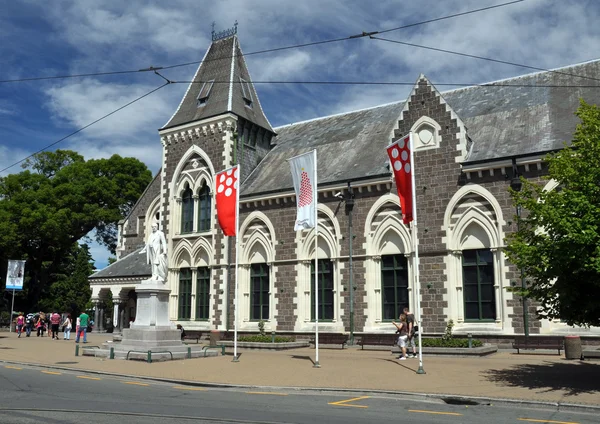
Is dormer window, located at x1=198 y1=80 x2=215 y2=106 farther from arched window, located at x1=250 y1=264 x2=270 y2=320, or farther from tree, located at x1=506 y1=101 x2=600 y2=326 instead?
tree, located at x1=506 y1=101 x2=600 y2=326

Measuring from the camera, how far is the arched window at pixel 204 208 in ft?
107

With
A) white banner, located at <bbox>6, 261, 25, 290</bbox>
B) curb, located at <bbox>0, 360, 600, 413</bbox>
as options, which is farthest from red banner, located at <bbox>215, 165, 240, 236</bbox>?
white banner, located at <bbox>6, 261, 25, 290</bbox>

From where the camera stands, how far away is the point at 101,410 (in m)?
9.69

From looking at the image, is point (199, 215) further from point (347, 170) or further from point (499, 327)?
point (499, 327)

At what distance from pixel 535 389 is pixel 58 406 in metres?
9.83

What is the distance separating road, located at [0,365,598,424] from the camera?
358 inches

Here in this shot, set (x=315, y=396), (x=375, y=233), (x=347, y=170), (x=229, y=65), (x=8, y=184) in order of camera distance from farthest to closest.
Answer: (x=8, y=184) < (x=229, y=65) < (x=347, y=170) < (x=375, y=233) < (x=315, y=396)

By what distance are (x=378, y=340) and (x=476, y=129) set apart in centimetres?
1075

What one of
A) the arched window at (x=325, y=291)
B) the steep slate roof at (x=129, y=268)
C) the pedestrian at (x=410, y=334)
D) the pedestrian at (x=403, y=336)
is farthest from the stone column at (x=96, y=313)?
the pedestrian at (x=403, y=336)

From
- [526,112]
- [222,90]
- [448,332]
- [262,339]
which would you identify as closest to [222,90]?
[222,90]

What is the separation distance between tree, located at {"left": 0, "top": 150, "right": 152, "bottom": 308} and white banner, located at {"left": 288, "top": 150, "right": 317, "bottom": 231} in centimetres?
3676

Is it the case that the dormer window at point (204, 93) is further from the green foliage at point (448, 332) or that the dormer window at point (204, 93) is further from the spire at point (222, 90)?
the green foliage at point (448, 332)

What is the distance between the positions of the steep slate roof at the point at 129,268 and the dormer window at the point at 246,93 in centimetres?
1208

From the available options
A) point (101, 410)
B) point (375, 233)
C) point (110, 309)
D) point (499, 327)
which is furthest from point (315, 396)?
point (110, 309)
